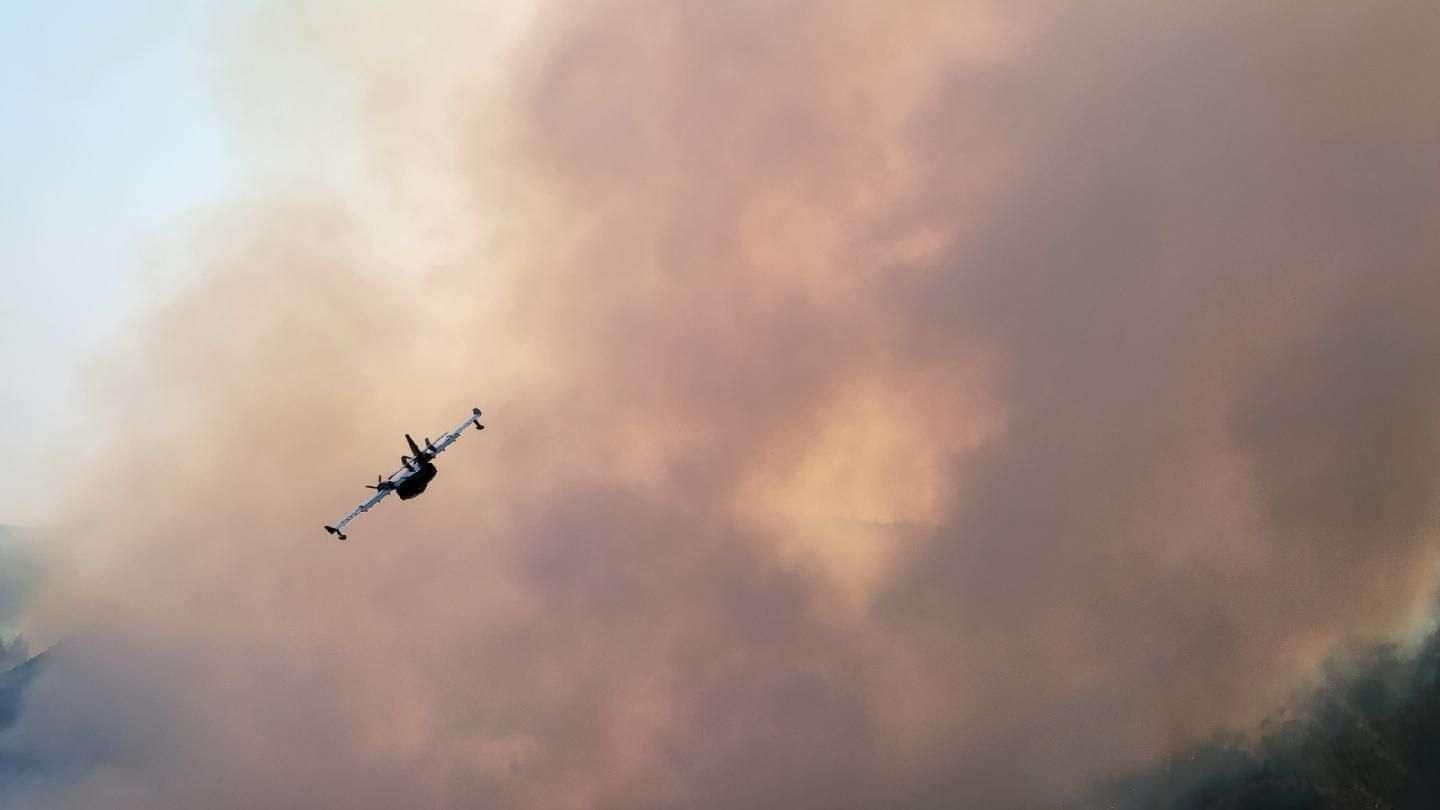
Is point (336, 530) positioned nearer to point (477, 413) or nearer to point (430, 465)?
point (430, 465)

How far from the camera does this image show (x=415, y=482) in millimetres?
161625

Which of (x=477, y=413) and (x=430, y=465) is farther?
(x=477, y=413)

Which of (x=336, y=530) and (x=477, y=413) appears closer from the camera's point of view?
(x=336, y=530)

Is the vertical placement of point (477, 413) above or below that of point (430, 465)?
above

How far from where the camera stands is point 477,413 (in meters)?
177

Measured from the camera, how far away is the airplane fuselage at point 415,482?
160000 mm

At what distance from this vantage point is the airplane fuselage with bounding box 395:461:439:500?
160000mm

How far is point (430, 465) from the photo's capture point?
162500 millimetres

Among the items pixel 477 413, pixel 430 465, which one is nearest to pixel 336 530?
pixel 430 465

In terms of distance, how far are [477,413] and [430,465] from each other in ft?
57.0

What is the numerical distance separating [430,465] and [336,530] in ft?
56.6

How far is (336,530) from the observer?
511ft

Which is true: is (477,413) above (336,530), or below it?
above
